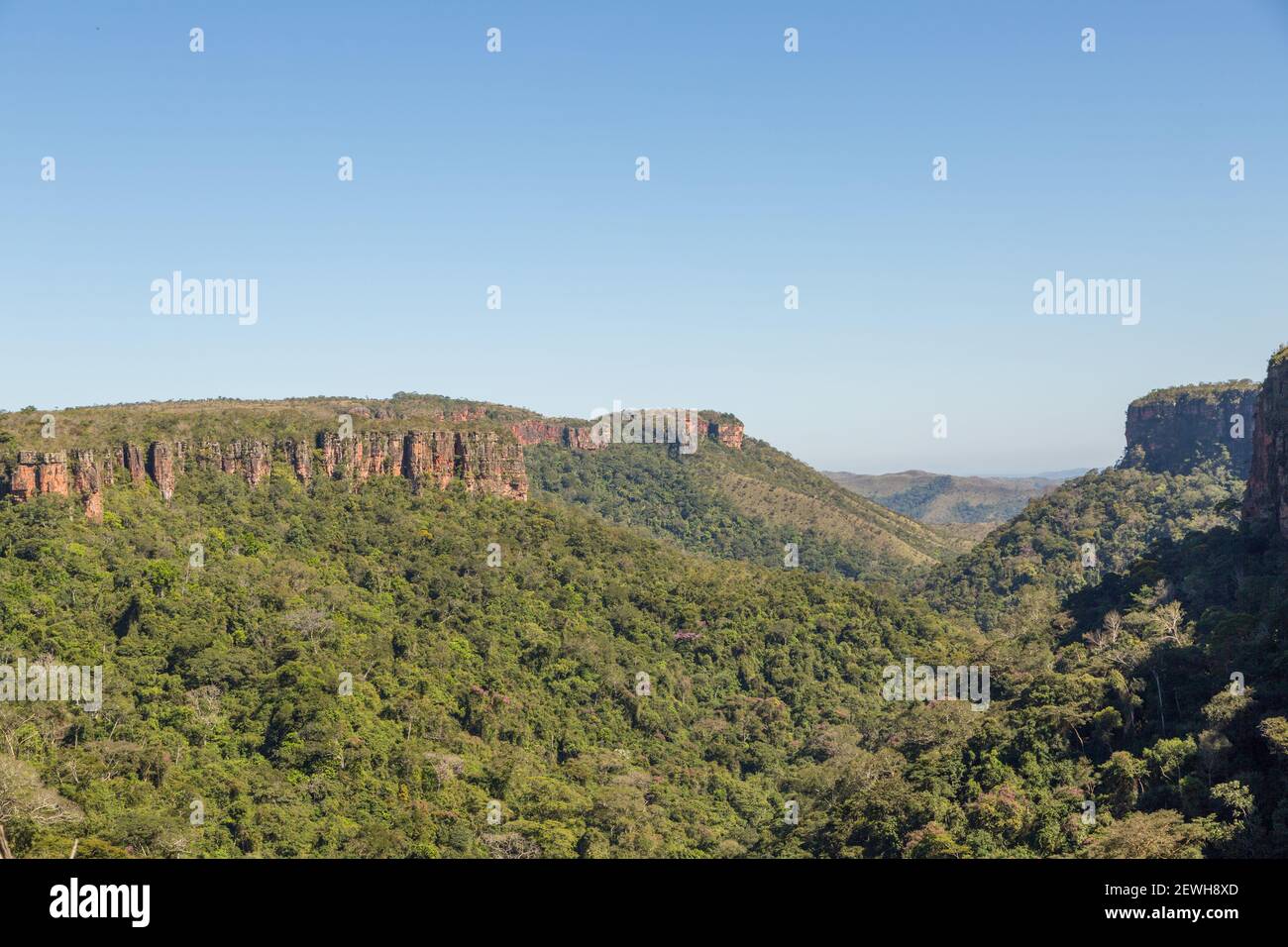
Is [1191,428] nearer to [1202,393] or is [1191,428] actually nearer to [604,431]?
[1202,393]

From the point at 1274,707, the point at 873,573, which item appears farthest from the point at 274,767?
the point at 873,573

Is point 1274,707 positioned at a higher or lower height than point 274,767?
higher

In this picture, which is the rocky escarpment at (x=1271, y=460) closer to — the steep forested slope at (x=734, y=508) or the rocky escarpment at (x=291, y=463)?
the rocky escarpment at (x=291, y=463)

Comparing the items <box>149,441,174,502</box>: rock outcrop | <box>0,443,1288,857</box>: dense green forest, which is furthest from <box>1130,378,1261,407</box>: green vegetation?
<box>149,441,174,502</box>: rock outcrop

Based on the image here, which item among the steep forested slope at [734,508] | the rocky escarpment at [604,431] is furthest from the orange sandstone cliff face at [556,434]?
the steep forested slope at [734,508]
